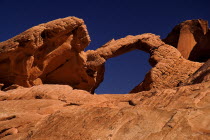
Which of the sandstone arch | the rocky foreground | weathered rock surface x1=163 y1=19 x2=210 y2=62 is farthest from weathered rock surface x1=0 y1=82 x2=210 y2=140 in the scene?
weathered rock surface x1=163 y1=19 x2=210 y2=62

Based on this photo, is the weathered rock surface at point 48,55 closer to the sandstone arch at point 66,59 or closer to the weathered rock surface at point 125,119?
the sandstone arch at point 66,59

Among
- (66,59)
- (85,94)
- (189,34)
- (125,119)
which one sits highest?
(189,34)

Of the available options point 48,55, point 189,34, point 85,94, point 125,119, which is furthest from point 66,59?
point 189,34

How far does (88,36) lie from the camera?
464 inches

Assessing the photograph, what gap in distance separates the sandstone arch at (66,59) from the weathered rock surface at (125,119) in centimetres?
515

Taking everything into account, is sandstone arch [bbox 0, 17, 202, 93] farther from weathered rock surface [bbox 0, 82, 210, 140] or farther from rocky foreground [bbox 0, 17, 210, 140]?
weathered rock surface [bbox 0, 82, 210, 140]

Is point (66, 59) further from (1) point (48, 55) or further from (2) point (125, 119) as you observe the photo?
(2) point (125, 119)

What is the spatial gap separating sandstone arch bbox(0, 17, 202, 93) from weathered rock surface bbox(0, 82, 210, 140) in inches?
203

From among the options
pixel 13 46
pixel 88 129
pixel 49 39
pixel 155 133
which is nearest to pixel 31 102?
pixel 88 129

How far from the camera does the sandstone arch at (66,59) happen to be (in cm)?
978

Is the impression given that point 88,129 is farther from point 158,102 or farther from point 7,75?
point 7,75

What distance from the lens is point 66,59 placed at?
1227 cm

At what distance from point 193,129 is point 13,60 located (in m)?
8.38

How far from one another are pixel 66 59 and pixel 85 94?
22.5 ft
